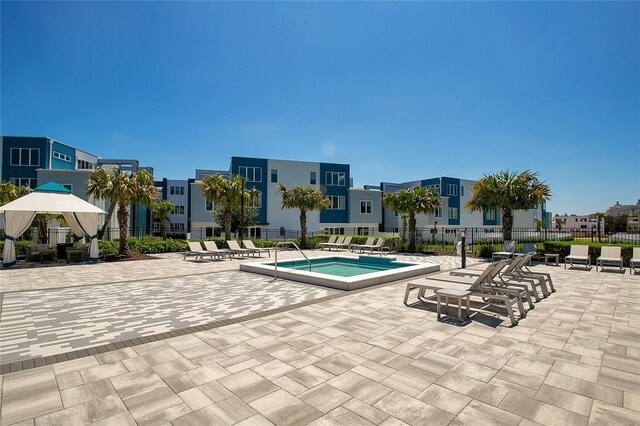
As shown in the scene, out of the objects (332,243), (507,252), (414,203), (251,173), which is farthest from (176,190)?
(507,252)

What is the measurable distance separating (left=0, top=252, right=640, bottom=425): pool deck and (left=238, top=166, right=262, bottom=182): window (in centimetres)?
2796

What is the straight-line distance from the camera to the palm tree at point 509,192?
17.8 meters

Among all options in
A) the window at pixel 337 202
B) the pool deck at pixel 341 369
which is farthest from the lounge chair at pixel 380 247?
the window at pixel 337 202

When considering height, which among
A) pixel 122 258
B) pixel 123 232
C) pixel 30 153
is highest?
pixel 30 153

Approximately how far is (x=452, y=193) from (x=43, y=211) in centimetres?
4456

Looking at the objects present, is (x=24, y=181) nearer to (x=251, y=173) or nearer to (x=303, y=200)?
(x=251, y=173)

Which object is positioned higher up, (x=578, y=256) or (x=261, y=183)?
(x=261, y=183)

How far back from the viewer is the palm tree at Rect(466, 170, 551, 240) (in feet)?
58.5

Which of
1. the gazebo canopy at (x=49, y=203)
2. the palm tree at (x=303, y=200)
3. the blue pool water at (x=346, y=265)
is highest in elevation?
the palm tree at (x=303, y=200)

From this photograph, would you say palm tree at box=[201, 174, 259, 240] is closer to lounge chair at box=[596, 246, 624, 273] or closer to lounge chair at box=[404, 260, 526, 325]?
lounge chair at box=[404, 260, 526, 325]

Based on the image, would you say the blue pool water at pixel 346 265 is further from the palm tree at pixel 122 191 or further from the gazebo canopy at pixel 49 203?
the gazebo canopy at pixel 49 203

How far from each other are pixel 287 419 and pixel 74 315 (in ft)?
19.4

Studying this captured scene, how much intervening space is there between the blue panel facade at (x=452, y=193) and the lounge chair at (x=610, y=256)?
104 ft

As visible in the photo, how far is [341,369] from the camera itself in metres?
4.03
